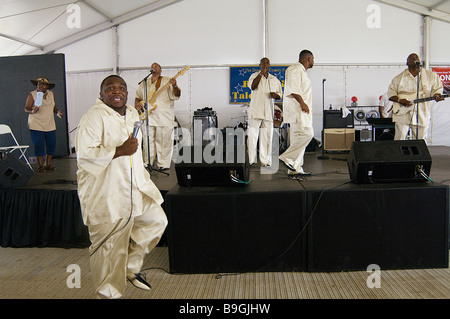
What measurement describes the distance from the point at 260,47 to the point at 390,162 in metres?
7.08

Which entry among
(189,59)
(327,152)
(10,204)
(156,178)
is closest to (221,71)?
(189,59)

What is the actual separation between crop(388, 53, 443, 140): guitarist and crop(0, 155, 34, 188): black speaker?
4434 mm

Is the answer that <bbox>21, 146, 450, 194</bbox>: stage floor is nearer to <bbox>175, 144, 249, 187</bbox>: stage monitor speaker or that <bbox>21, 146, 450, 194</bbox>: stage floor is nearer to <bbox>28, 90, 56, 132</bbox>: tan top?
<bbox>175, 144, 249, 187</bbox>: stage monitor speaker

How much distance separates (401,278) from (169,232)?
1.69 meters

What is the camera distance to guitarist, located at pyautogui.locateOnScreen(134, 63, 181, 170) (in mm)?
5090

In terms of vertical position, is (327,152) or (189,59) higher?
(189,59)

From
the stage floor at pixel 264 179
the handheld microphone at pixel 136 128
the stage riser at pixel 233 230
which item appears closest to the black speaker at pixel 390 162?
the stage floor at pixel 264 179

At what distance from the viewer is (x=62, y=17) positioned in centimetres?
821

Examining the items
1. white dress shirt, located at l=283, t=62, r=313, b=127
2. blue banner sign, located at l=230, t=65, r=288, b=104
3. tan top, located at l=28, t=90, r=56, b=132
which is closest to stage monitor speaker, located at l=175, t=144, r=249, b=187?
white dress shirt, located at l=283, t=62, r=313, b=127

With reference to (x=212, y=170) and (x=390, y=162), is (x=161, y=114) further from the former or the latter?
(x=390, y=162)

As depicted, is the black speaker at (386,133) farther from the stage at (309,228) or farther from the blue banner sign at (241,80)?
the stage at (309,228)

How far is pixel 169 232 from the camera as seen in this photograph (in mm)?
2719

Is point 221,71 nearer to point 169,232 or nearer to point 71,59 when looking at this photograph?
point 71,59

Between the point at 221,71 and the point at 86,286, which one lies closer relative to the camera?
the point at 86,286
